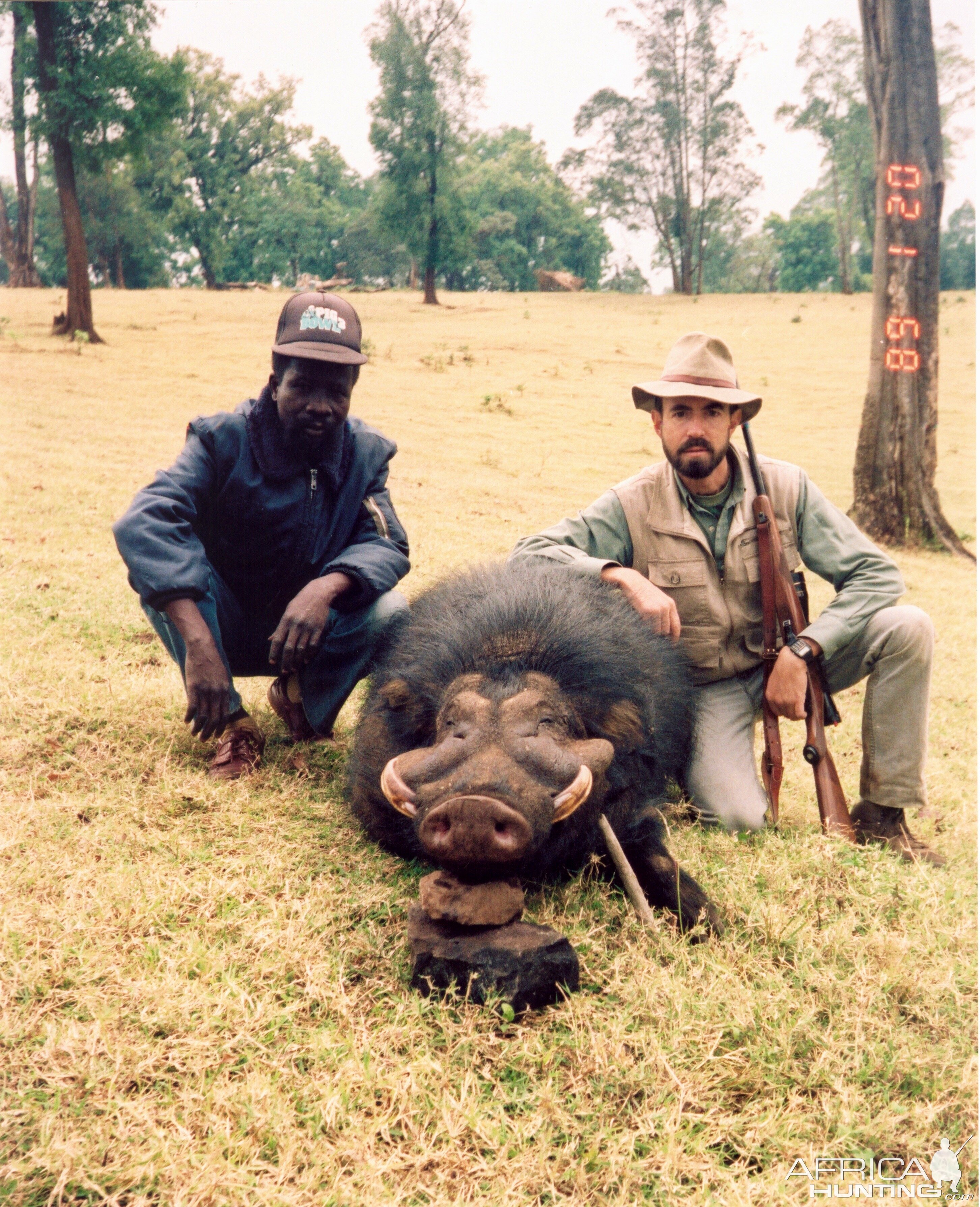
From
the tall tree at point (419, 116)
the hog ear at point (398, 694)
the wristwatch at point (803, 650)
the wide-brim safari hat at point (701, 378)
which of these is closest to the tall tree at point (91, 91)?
the tall tree at point (419, 116)

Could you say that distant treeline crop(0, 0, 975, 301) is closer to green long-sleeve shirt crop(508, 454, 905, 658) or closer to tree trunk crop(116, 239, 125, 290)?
tree trunk crop(116, 239, 125, 290)

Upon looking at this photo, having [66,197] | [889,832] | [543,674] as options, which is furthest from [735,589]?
[66,197]

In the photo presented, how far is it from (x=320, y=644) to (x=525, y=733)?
4.38ft

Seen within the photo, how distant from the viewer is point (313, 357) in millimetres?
3422

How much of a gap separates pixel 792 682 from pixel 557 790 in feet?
5.54

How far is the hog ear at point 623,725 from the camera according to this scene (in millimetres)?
3041

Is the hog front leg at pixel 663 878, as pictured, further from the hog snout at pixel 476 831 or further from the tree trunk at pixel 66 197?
the tree trunk at pixel 66 197

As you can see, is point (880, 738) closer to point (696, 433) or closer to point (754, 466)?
point (754, 466)

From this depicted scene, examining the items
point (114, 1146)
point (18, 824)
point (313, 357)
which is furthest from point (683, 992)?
point (313, 357)

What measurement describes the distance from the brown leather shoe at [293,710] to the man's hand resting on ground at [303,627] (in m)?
0.55

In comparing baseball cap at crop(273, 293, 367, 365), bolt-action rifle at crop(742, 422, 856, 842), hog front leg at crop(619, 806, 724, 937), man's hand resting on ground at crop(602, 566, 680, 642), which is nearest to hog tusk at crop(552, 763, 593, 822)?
hog front leg at crop(619, 806, 724, 937)

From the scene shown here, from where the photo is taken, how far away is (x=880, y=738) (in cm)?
382

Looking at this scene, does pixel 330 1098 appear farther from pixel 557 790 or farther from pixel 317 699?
pixel 317 699

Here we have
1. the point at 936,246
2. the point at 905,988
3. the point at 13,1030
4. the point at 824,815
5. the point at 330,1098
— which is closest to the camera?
the point at 330,1098
